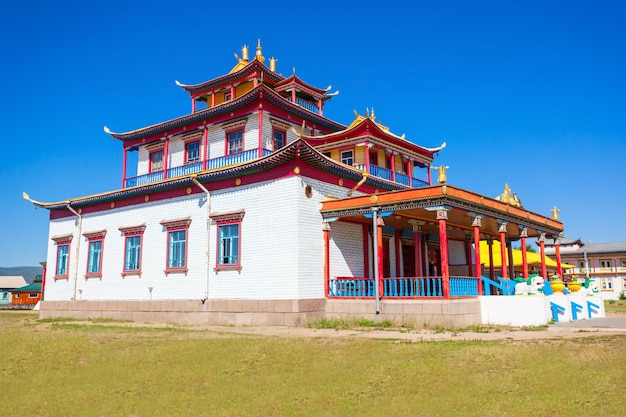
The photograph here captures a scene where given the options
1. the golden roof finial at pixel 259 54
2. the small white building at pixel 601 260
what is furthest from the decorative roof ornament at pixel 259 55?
the small white building at pixel 601 260

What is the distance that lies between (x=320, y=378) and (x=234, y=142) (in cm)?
1674

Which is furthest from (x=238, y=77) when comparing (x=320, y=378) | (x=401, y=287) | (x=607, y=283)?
(x=607, y=283)

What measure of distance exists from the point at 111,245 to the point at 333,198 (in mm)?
10924

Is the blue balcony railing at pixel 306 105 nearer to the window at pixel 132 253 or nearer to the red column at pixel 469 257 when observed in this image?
the window at pixel 132 253

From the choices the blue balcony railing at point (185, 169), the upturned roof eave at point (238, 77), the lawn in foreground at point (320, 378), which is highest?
the upturned roof eave at point (238, 77)

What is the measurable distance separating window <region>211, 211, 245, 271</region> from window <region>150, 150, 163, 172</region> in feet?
25.7

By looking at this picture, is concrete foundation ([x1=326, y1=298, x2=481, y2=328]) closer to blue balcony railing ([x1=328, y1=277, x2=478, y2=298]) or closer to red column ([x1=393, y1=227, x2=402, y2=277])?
blue balcony railing ([x1=328, y1=277, x2=478, y2=298])

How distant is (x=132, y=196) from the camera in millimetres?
23516

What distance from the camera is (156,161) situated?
26.8 metres

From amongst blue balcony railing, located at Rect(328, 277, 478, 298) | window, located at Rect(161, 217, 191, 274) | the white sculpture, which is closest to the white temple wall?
window, located at Rect(161, 217, 191, 274)

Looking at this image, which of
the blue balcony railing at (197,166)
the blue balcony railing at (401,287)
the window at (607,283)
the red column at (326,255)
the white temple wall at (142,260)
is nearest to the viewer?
the blue balcony railing at (401,287)

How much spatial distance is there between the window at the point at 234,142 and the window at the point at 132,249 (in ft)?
16.2

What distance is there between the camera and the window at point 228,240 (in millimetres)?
19297

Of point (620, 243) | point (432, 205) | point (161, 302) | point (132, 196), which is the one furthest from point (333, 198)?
point (620, 243)
